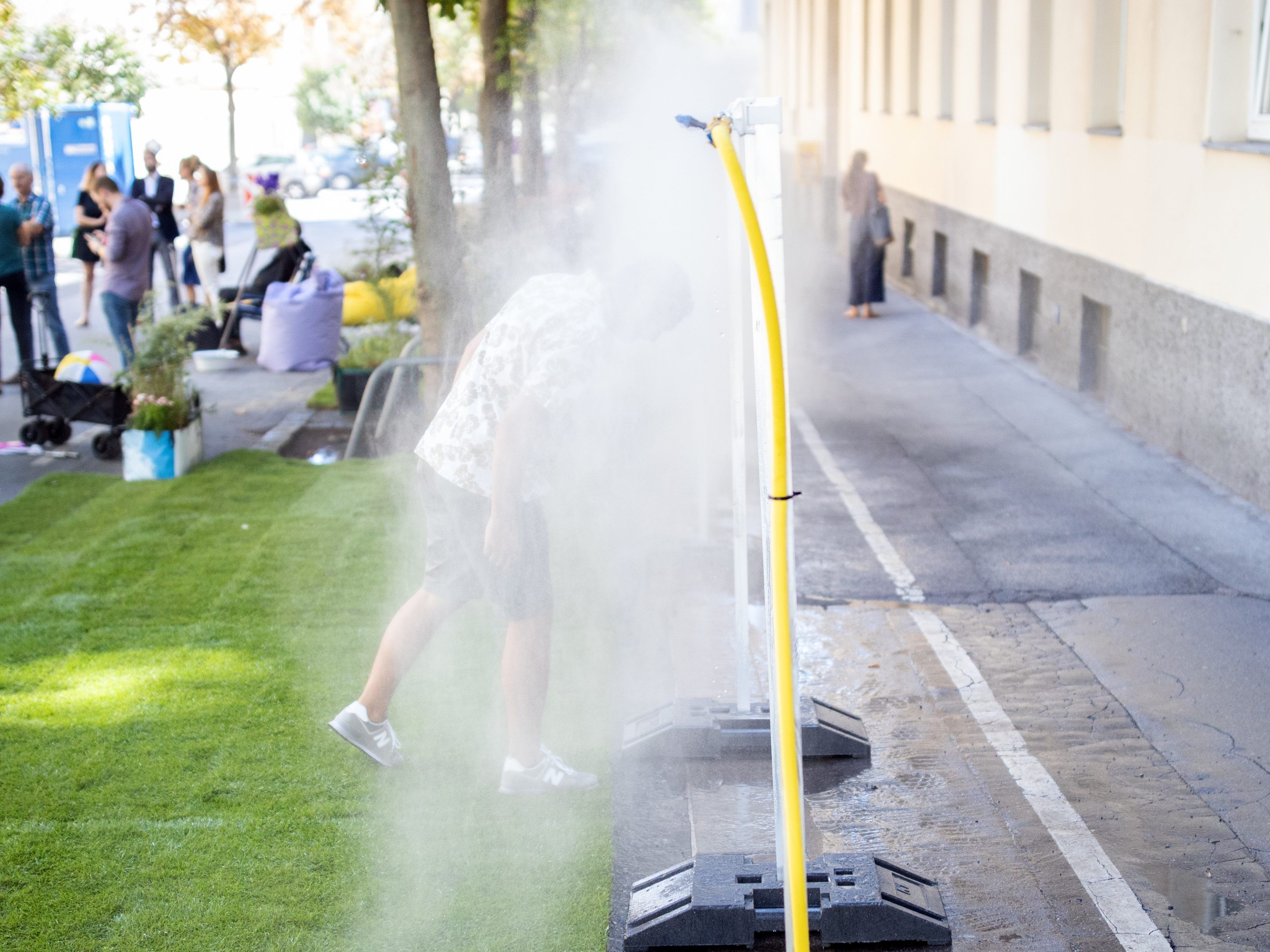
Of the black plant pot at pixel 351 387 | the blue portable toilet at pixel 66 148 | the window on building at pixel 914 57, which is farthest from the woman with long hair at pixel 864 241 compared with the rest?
the blue portable toilet at pixel 66 148

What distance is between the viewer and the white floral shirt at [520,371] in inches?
154

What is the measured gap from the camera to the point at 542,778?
4320mm

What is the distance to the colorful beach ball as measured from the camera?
927cm

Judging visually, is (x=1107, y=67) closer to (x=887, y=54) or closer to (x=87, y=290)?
(x=887, y=54)

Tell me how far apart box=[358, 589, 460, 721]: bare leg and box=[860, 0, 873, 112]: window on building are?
1882cm

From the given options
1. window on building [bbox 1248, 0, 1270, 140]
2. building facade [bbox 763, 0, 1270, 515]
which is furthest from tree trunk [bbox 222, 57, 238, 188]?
window on building [bbox 1248, 0, 1270, 140]

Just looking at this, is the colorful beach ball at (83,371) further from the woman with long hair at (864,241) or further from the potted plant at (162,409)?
the woman with long hair at (864,241)

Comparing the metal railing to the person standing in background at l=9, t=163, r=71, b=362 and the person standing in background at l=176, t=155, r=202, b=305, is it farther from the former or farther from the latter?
the person standing in background at l=176, t=155, r=202, b=305

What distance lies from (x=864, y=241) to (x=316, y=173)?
32.3 m

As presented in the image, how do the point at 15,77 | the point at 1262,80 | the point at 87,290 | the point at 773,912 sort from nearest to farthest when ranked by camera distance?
1. the point at 773,912
2. the point at 1262,80
3. the point at 87,290
4. the point at 15,77

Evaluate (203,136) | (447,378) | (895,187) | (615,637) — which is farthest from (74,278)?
(203,136)

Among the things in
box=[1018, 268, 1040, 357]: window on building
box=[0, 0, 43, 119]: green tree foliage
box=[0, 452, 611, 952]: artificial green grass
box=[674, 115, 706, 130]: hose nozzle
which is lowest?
box=[0, 452, 611, 952]: artificial green grass

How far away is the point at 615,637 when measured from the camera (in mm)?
5730

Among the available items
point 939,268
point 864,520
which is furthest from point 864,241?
point 864,520
